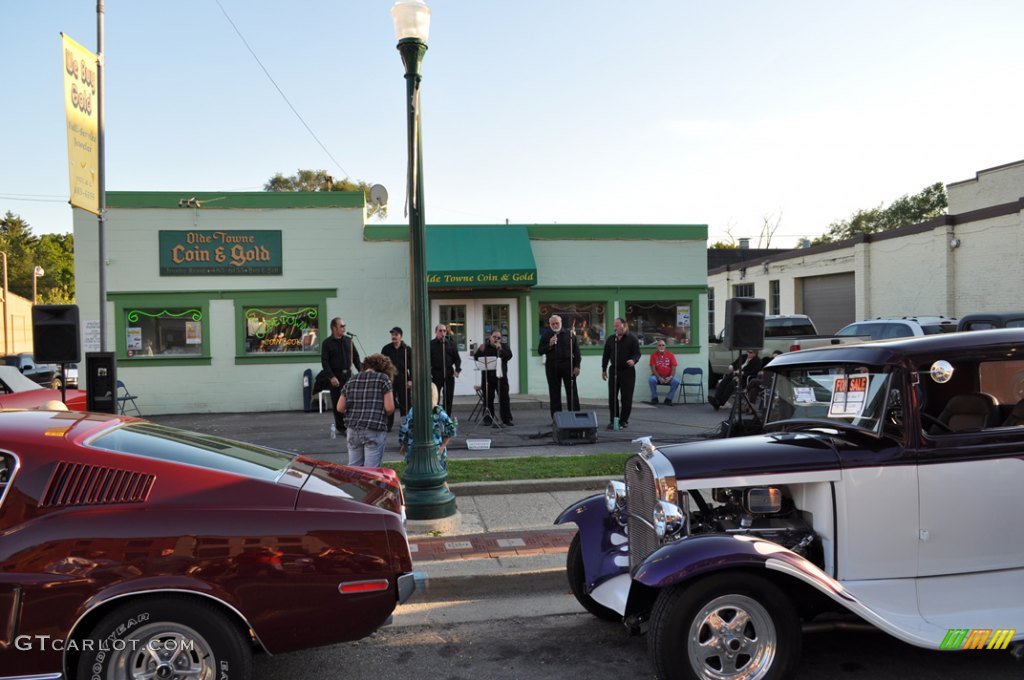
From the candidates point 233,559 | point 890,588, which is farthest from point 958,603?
point 233,559

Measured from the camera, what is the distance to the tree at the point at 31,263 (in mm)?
71000

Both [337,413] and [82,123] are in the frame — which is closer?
[82,123]

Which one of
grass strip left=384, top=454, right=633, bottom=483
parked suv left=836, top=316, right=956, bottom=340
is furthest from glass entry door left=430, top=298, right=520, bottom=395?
parked suv left=836, top=316, right=956, bottom=340

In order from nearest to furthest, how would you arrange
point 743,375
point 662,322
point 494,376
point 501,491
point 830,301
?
point 501,491
point 743,375
point 494,376
point 662,322
point 830,301

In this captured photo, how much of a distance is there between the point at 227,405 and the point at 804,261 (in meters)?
22.1

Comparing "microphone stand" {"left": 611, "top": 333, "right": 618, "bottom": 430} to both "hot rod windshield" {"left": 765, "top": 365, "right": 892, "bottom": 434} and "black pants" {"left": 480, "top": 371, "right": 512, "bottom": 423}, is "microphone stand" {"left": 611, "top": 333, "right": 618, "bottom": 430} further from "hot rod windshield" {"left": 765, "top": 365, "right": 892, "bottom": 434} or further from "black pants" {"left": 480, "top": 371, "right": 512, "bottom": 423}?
"hot rod windshield" {"left": 765, "top": 365, "right": 892, "bottom": 434}

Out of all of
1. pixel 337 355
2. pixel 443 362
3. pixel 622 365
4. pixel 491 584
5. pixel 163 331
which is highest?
pixel 163 331

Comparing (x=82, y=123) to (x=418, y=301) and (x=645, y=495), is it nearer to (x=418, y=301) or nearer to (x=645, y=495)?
(x=418, y=301)

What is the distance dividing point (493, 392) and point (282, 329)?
570cm

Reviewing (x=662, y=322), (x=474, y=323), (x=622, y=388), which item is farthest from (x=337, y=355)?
(x=662, y=322)

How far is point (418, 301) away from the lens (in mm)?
6566

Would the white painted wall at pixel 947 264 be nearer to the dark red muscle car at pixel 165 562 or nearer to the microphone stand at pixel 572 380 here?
the microphone stand at pixel 572 380

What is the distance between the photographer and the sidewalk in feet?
17.9

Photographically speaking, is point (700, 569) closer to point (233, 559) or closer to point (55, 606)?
point (233, 559)
